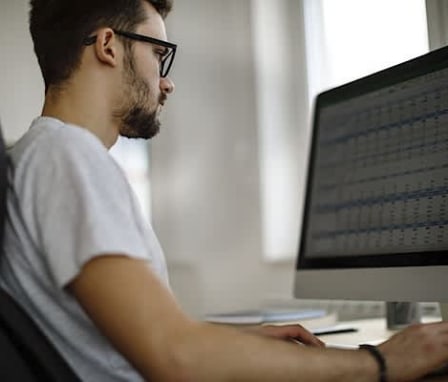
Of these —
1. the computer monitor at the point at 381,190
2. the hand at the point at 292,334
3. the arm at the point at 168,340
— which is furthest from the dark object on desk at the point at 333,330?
the arm at the point at 168,340

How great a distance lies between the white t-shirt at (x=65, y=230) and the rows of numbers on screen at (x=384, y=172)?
561 mm

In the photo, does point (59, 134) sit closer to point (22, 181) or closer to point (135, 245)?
point (22, 181)

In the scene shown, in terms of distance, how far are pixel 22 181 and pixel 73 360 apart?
23 centimetres

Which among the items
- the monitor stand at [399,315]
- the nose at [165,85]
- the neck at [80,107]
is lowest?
the monitor stand at [399,315]

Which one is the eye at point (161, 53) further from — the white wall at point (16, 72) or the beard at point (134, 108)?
the white wall at point (16, 72)

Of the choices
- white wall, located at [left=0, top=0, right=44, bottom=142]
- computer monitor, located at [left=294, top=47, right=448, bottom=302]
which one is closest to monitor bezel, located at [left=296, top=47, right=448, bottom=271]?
computer monitor, located at [left=294, top=47, right=448, bottom=302]

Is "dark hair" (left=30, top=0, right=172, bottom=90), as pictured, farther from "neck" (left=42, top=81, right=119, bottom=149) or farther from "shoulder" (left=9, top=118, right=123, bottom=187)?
"shoulder" (left=9, top=118, right=123, bottom=187)

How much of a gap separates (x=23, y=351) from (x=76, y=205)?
172 mm

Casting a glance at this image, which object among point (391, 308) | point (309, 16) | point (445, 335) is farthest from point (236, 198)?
point (445, 335)

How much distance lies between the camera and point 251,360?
82cm

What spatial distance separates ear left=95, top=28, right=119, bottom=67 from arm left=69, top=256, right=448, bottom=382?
0.50 m

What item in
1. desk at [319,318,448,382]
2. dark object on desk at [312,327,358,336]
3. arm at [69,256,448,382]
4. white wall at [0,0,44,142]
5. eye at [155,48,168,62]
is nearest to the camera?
arm at [69,256,448,382]

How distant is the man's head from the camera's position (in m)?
1.24

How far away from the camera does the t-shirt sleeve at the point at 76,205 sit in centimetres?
82
